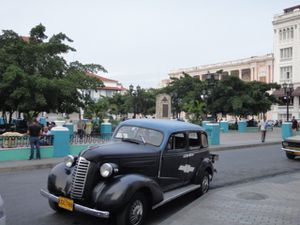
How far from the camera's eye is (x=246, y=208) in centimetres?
711

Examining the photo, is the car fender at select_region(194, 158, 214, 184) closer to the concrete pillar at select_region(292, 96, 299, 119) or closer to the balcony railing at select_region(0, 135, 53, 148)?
the balcony railing at select_region(0, 135, 53, 148)

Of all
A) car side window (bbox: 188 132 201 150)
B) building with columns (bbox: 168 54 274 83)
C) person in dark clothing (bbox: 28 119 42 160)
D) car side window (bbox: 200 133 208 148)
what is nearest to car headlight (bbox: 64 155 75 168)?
car side window (bbox: 188 132 201 150)

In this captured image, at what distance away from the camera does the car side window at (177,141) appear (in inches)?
298

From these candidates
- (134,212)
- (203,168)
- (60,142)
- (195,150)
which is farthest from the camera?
(60,142)

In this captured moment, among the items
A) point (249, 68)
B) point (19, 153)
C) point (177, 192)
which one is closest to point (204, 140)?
point (177, 192)

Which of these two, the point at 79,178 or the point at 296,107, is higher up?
the point at 296,107

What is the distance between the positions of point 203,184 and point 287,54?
6604 cm

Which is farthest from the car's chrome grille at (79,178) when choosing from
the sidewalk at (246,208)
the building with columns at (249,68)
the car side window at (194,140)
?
the building with columns at (249,68)

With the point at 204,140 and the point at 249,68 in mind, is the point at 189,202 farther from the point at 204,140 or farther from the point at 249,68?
the point at 249,68

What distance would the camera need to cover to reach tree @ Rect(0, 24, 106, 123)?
64.4ft

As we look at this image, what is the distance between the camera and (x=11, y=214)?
22.9 ft

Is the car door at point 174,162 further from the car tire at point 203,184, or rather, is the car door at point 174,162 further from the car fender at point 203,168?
the car tire at point 203,184

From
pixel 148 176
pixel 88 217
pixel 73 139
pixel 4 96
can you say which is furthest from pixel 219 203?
pixel 4 96

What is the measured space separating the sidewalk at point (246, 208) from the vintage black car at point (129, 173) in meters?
0.54
